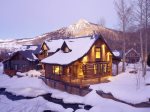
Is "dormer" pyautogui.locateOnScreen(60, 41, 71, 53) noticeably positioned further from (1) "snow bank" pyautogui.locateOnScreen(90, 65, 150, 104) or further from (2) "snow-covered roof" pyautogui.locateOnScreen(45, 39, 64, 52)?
(1) "snow bank" pyautogui.locateOnScreen(90, 65, 150, 104)

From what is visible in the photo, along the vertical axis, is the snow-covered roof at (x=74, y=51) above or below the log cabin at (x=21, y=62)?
above

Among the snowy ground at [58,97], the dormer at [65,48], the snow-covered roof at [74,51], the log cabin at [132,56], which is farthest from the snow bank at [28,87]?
the log cabin at [132,56]

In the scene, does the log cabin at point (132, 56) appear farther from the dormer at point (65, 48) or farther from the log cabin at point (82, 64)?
Result: the dormer at point (65, 48)

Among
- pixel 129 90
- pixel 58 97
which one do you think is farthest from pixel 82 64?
pixel 129 90

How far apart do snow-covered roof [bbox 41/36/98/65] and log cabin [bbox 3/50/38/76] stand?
14400 millimetres

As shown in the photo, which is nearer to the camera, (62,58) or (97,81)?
(97,81)

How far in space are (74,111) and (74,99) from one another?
563 cm

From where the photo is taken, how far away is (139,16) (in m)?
38.8

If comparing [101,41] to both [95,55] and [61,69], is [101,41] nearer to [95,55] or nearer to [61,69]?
[95,55]

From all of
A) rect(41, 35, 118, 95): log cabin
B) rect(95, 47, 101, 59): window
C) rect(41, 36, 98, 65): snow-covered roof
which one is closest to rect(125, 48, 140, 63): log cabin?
rect(41, 35, 118, 95): log cabin

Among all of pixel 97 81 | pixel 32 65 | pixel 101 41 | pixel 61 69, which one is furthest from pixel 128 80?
pixel 32 65

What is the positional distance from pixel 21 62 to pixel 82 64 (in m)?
23.9

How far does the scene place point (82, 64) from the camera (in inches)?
1607

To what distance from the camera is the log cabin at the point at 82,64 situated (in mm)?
39656
